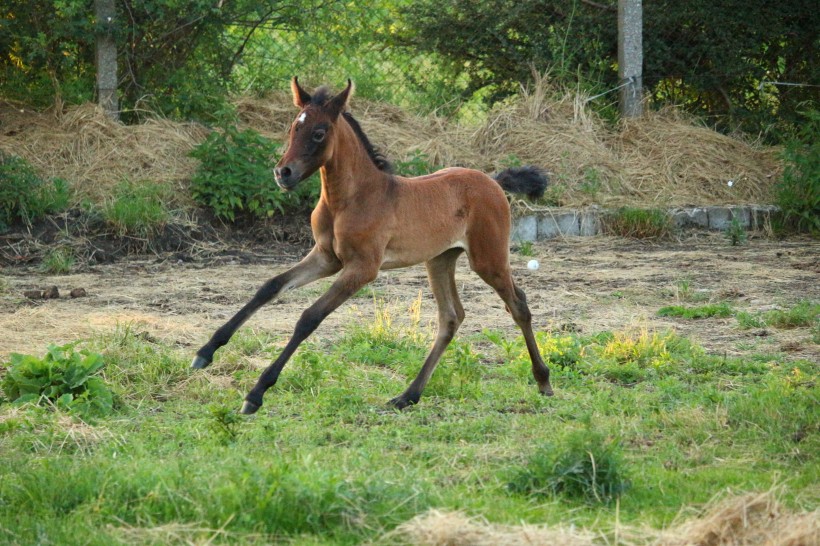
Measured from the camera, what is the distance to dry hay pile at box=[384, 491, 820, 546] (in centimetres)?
389

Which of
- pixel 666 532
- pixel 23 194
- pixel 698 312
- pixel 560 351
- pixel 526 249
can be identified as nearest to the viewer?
pixel 666 532

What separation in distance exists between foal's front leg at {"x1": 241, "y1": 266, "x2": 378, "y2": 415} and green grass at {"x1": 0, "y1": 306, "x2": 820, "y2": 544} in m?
0.16

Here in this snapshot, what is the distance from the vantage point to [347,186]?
6.59m

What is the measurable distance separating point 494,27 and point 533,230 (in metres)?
3.91

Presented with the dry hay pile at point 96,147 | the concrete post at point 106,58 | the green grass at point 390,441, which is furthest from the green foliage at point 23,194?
the green grass at point 390,441

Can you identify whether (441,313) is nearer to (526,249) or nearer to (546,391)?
(546,391)

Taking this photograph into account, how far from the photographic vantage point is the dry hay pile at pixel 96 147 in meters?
12.4

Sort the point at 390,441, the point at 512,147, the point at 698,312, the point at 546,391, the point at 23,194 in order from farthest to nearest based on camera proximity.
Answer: the point at 512,147 < the point at 23,194 < the point at 698,312 < the point at 546,391 < the point at 390,441

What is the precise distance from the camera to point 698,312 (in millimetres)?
8984

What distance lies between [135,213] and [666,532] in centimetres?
867

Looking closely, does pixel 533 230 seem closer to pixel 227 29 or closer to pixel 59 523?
pixel 227 29

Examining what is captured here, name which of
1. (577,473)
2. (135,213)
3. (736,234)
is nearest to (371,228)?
(577,473)

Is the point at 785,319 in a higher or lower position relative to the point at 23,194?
lower

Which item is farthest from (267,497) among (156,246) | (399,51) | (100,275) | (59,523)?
(399,51)
